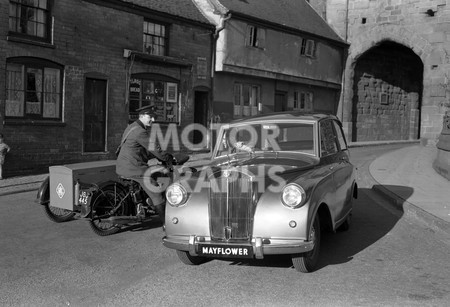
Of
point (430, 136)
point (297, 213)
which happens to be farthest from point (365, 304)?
point (430, 136)

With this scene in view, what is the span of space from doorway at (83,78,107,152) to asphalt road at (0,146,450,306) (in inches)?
341

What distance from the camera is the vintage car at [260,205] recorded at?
4.75m

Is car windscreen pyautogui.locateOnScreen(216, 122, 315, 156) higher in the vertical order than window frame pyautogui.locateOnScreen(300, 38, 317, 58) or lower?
lower

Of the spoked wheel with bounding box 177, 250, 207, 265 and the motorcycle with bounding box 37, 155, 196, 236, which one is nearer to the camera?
the spoked wheel with bounding box 177, 250, 207, 265

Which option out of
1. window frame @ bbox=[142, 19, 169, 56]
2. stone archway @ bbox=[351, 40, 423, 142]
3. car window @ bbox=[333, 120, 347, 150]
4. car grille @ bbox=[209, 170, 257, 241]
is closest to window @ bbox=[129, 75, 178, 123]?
window frame @ bbox=[142, 19, 169, 56]

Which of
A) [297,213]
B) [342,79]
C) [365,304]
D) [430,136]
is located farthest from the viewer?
[342,79]

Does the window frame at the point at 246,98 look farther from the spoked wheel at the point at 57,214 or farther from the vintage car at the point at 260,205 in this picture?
the vintage car at the point at 260,205

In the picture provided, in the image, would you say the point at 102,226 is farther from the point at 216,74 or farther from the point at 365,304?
the point at 216,74

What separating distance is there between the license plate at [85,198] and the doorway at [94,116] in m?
9.32

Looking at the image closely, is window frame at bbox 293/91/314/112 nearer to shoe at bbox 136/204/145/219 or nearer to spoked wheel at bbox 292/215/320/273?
shoe at bbox 136/204/145/219

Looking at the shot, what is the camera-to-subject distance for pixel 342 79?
92.2 feet

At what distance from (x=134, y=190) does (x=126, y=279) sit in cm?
205

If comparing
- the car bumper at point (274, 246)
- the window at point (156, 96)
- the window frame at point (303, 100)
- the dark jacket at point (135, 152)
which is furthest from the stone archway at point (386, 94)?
the car bumper at point (274, 246)

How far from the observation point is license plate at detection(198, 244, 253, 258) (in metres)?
4.74
